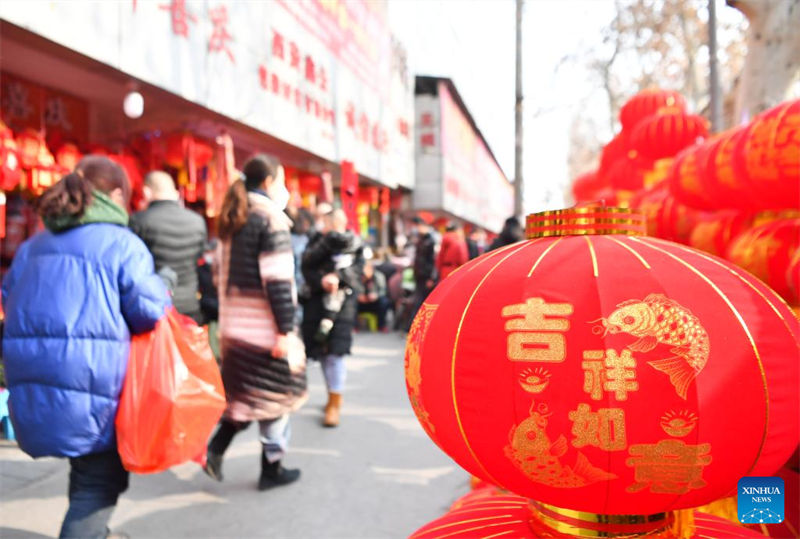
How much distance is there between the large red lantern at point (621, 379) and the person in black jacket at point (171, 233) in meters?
2.83

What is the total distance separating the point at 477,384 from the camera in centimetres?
107

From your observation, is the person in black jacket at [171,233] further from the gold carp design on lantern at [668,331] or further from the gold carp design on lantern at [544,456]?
the gold carp design on lantern at [668,331]

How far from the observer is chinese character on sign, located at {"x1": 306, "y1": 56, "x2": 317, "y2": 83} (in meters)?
7.96

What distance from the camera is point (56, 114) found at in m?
5.62

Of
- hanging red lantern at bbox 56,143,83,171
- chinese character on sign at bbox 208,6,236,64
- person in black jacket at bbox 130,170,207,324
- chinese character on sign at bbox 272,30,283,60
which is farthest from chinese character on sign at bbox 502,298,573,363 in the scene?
chinese character on sign at bbox 272,30,283,60

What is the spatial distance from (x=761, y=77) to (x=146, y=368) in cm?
481

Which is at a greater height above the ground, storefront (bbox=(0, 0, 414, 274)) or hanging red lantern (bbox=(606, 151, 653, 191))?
storefront (bbox=(0, 0, 414, 274))

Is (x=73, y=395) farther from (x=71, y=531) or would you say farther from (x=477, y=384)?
(x=477, y=384)

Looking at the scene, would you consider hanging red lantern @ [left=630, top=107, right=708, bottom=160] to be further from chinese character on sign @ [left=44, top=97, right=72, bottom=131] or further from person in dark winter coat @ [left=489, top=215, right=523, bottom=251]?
chinese character on sign @ [left=44, top=97, right=72, bottom=131]

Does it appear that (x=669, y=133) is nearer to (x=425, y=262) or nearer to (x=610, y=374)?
(x=425, y=262)

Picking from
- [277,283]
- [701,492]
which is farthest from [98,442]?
[701,492]

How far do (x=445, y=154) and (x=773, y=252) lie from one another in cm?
1309

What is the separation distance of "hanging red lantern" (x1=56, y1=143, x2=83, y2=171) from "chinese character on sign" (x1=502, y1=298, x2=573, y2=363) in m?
5.05

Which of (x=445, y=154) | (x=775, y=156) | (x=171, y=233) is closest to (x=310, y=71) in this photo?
(x=171, y=233)
